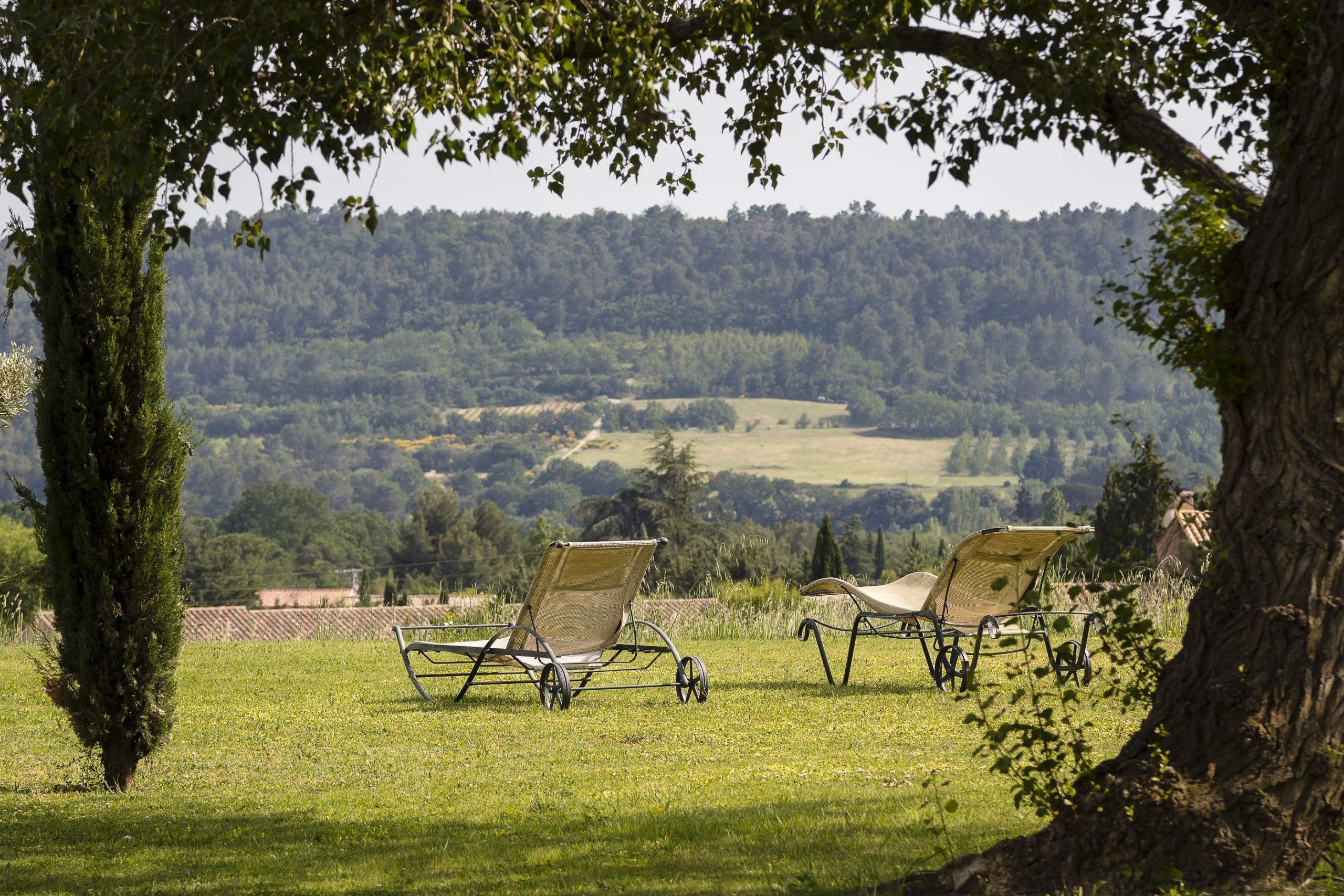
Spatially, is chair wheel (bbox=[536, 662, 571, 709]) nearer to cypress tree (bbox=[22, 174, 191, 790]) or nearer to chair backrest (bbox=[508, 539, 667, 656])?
chair backrest (bbox=[508, 539, 667, 656])

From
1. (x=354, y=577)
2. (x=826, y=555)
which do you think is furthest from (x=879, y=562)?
(x=826, y=555)

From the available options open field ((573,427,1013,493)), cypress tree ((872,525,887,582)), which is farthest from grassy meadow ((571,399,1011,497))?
cypress tree ((872,525,887,582))

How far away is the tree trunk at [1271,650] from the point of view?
312 centimetres

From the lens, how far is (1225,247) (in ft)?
11.0

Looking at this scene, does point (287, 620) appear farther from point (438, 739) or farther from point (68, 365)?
point (68, 365)

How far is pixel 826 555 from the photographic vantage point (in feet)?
102

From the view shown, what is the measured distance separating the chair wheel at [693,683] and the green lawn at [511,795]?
11cm

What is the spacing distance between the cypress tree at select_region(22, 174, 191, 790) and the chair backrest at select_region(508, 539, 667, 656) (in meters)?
2.88

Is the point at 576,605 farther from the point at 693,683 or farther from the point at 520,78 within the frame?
the point at 520,78

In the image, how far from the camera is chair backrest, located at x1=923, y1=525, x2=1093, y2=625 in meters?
8.00

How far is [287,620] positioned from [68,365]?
1521 centimetres

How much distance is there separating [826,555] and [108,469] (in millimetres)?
26689

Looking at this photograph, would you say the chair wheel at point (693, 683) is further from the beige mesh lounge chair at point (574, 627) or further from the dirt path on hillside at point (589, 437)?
the dirt path on hillside at point (589, 437)

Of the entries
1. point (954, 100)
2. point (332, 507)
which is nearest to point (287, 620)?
point (954, 100)
